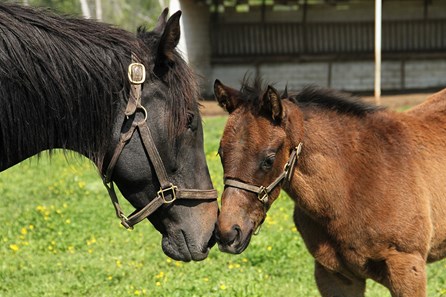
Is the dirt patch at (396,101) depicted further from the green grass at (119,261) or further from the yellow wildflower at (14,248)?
the yellow wildflower at (14,248)

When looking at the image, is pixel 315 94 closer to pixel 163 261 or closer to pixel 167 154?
pixel 167 154

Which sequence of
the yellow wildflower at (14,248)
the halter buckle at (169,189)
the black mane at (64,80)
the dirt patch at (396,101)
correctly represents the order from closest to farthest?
the black mane at (64,80), the halter buckle at (169,189), the yellow wildflower at (14,248), the dirt patch at (396,101)

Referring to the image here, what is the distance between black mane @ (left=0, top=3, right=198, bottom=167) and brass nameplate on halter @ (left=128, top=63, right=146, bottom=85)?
0.04 m

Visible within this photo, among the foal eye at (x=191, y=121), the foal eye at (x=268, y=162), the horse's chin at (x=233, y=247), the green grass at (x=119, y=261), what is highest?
the foal eye at (x=191, y=121)

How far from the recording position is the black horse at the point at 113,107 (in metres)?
3.60

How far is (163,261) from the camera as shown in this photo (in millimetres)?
7297

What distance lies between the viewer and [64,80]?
143 inches

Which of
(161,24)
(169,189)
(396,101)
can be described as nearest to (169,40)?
(161,24)

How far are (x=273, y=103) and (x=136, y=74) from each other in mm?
1159

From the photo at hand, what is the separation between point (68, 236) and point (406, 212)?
4.29 metres

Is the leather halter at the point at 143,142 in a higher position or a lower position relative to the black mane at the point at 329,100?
higher

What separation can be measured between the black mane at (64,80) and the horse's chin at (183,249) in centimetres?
54

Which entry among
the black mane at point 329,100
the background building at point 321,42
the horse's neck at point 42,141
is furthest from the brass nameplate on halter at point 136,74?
the background building at point 321,42

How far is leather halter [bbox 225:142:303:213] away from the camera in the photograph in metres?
4.62
